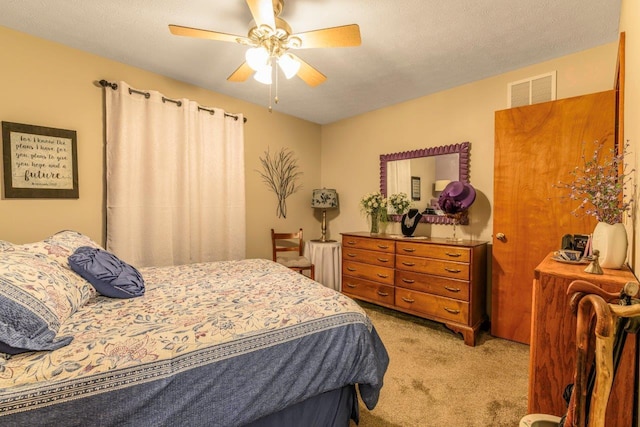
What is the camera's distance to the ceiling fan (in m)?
1.75

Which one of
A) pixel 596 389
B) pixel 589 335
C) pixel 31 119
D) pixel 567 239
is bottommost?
pixel 596 389

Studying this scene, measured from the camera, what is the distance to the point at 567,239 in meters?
1.94

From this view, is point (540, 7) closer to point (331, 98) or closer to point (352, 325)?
point (331, 98)

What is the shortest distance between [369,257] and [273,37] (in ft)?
7.69

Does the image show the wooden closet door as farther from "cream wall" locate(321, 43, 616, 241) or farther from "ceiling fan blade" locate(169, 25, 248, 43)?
"ceiling fan blade" locate(169, 25, 248, 43)

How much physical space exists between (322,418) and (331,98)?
10.6 ft

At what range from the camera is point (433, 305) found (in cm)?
283

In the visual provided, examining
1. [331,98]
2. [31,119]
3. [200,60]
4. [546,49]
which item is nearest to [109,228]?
[31,119]

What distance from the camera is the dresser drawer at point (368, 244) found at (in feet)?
10.5

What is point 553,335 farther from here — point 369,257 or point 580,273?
point 369,257

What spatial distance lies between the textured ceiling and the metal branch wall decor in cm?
114

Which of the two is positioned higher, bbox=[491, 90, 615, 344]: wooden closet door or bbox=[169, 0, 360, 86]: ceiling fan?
bbox=[169, 0, 360, 86]: ceiling fan

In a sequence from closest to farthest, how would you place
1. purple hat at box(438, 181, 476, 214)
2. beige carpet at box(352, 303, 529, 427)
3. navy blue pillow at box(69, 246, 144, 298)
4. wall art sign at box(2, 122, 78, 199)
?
Result: navy blue pillow at box(69, 246, 144, 298) → beige carpet at box(352, 303, 529, 427) → wall art sign at box(2, 122, 78, 199) → purple hat at box(438, 181, 476, 214)

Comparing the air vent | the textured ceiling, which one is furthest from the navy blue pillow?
the air vent
